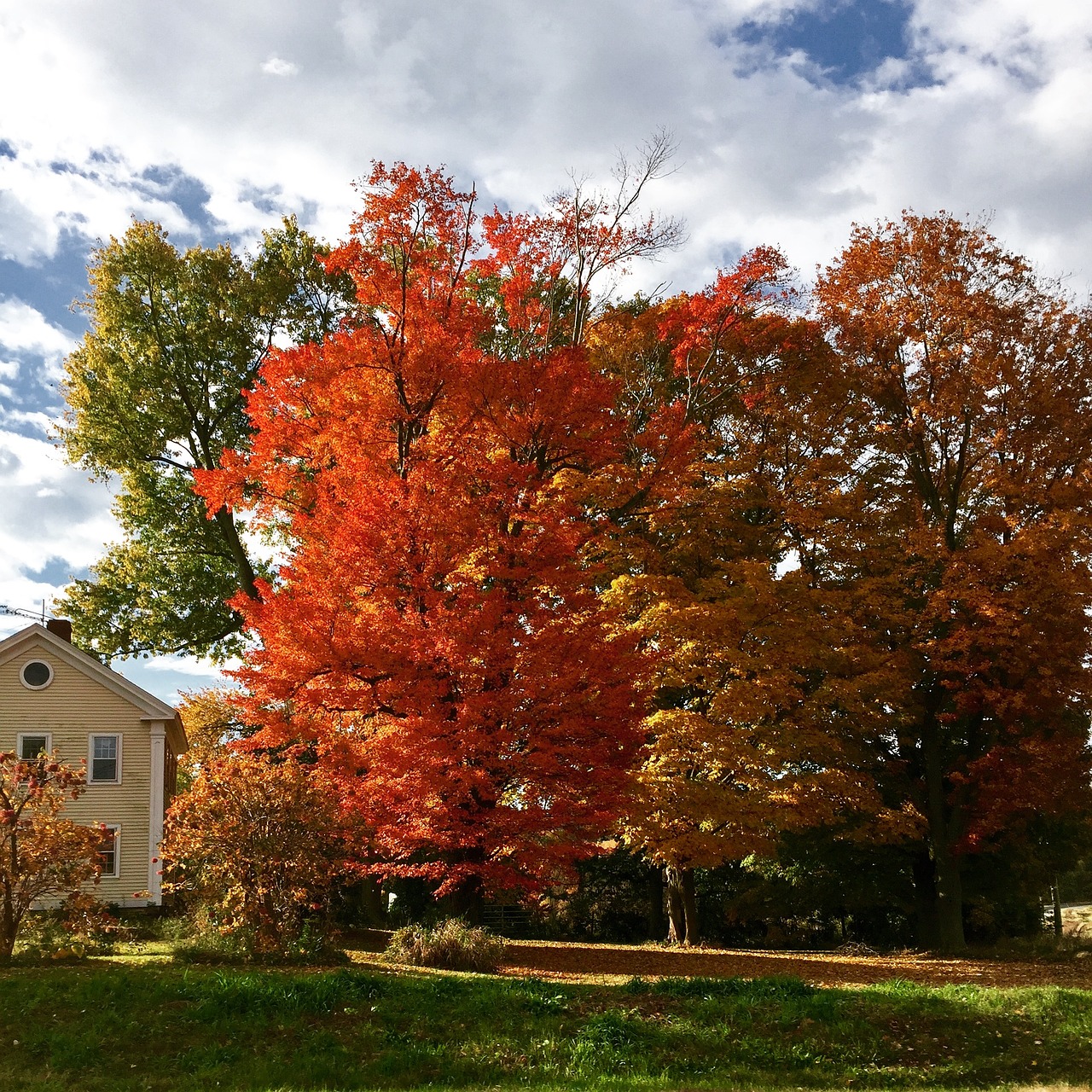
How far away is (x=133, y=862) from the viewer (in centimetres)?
2680

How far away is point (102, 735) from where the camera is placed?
27.4 meters

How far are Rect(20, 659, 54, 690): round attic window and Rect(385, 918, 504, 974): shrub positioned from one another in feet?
49.7

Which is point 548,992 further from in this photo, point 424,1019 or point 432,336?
point 432,336

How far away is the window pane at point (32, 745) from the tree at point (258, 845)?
40.4 feet

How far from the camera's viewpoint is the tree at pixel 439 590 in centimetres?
1689

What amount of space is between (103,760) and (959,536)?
22930mm

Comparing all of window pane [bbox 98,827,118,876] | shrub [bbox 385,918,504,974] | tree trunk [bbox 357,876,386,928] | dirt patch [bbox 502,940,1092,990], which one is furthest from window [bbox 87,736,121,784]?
shrub [bbox 385,918,504,974]

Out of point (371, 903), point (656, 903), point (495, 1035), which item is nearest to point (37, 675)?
point (371, 903)

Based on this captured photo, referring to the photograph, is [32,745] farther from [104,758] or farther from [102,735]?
[104,758]

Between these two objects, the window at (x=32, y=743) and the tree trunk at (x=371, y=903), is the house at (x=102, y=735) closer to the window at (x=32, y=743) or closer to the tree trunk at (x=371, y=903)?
the window at (x=32, y=743)

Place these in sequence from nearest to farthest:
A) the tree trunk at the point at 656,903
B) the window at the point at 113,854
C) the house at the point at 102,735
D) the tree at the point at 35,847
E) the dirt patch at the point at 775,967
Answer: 1. the tree at the point at 35,847
2. the dirt patch at the point at 775,967
3. the window at the point at 113,854
4. the house at the point at 102,735
5. the tree trunk at the point at 656,903

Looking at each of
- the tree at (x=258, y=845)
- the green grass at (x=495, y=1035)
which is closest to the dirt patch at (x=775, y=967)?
the green grass at (x=495, y=1035)

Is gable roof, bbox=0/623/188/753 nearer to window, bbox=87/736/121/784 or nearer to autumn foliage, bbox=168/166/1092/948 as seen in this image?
window, bbox=87/736/121/784

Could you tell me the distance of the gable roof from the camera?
2708 cm
